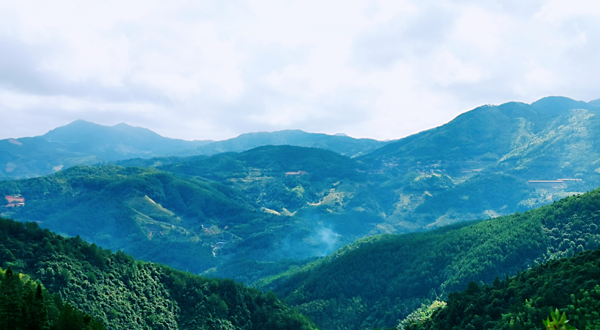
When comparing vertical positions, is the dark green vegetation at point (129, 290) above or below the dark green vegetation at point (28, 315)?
below

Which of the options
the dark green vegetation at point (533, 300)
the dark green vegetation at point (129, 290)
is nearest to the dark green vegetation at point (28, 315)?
the dark green vegetation at point (129, 290)

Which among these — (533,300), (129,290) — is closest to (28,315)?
(533,300)

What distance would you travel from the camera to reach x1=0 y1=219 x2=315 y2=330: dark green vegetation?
141625 millimetres

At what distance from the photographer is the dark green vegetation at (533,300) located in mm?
90875

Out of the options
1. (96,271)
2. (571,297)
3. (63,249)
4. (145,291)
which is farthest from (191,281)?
(571,297)

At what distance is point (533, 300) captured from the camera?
10219cm

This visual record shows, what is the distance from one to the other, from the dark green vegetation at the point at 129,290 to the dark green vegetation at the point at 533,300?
6661 cm

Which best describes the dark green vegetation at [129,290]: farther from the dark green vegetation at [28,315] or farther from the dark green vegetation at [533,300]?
the dark green vegetation at [28,315]

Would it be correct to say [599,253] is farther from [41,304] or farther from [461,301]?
[41,304]

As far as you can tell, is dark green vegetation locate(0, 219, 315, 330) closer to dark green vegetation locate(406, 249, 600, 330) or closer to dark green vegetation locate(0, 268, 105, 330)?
dark green vegetation locate(406, 249, 600, 330)

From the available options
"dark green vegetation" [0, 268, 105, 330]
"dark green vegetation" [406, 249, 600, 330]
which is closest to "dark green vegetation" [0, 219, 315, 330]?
"dark green vegetation" [406, 249, 600, 330]

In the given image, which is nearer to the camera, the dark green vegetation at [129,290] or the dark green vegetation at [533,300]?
the dark green vegetation at [533,300]

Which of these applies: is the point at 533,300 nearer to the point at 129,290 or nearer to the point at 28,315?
the point at 28,315

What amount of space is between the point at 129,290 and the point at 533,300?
118042mm
